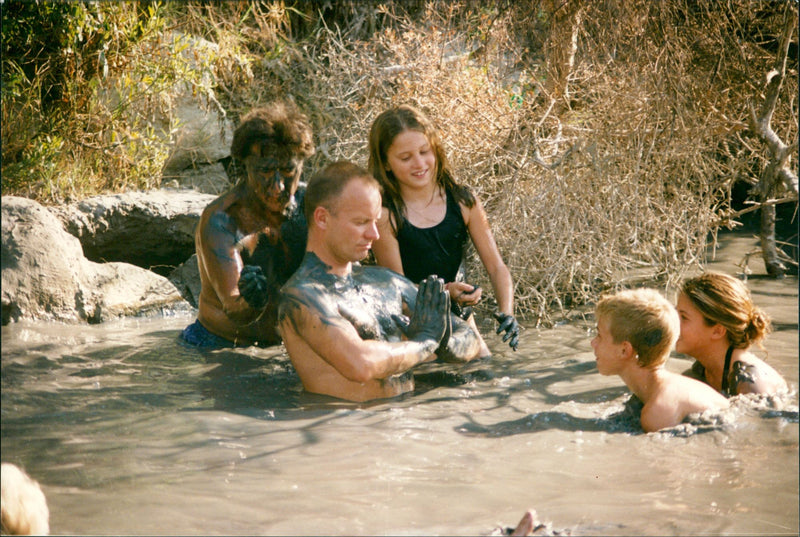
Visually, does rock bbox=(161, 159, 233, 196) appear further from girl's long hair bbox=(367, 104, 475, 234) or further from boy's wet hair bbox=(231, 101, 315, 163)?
girl's long hair bbox=(367, 104, 475, 234)

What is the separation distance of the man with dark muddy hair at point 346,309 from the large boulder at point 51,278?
2.38m

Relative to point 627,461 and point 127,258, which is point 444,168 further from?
point 127,258

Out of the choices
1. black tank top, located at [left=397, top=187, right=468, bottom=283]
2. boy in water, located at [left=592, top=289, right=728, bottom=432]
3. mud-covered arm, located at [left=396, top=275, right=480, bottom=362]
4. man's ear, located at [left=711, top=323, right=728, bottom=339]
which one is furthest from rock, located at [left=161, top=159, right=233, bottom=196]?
man's ear, located at [left=711, top=323, right=728, bottom=339]

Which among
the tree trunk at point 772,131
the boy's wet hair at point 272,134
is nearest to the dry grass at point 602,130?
the tree trunk at point 772,131

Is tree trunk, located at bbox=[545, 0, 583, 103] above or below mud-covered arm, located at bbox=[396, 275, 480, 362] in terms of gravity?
above

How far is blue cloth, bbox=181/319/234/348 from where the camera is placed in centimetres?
554

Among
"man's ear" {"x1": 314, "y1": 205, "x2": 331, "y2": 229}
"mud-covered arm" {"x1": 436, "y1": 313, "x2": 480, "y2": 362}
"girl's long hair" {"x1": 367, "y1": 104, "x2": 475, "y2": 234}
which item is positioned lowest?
"mud-covered arm" {"x1": 436, "y1": 313, "x2": 480, "y2": 362}

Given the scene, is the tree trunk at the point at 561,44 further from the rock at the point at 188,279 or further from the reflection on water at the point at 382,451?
the rock at the point at 188,279

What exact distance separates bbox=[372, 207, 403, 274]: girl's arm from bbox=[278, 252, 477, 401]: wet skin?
46 centimetres

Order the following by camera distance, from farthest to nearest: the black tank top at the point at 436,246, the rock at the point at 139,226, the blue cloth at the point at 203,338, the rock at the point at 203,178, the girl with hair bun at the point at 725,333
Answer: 1. the rock at the point at 203,178
2. the rock at the point at 139,226
3. the blue cloth at the point at 203,338
4. the black tank top at the point at 436,246
5. the girl with hair bun at the point at 725,333

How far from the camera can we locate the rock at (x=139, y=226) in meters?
7.10

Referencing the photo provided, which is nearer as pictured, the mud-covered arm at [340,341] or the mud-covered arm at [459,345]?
the mud-covered arm at [340,341]

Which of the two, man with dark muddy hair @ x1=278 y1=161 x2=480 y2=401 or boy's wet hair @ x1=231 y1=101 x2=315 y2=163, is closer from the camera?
man with dark muddy hair @ x1=278 y1=161 x2=480 y2=401

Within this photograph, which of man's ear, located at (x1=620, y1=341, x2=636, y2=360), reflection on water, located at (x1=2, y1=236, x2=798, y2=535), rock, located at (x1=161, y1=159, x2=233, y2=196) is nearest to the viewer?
reflection on water, located at (x1=2, y1=236, x2=798, y2=535)
